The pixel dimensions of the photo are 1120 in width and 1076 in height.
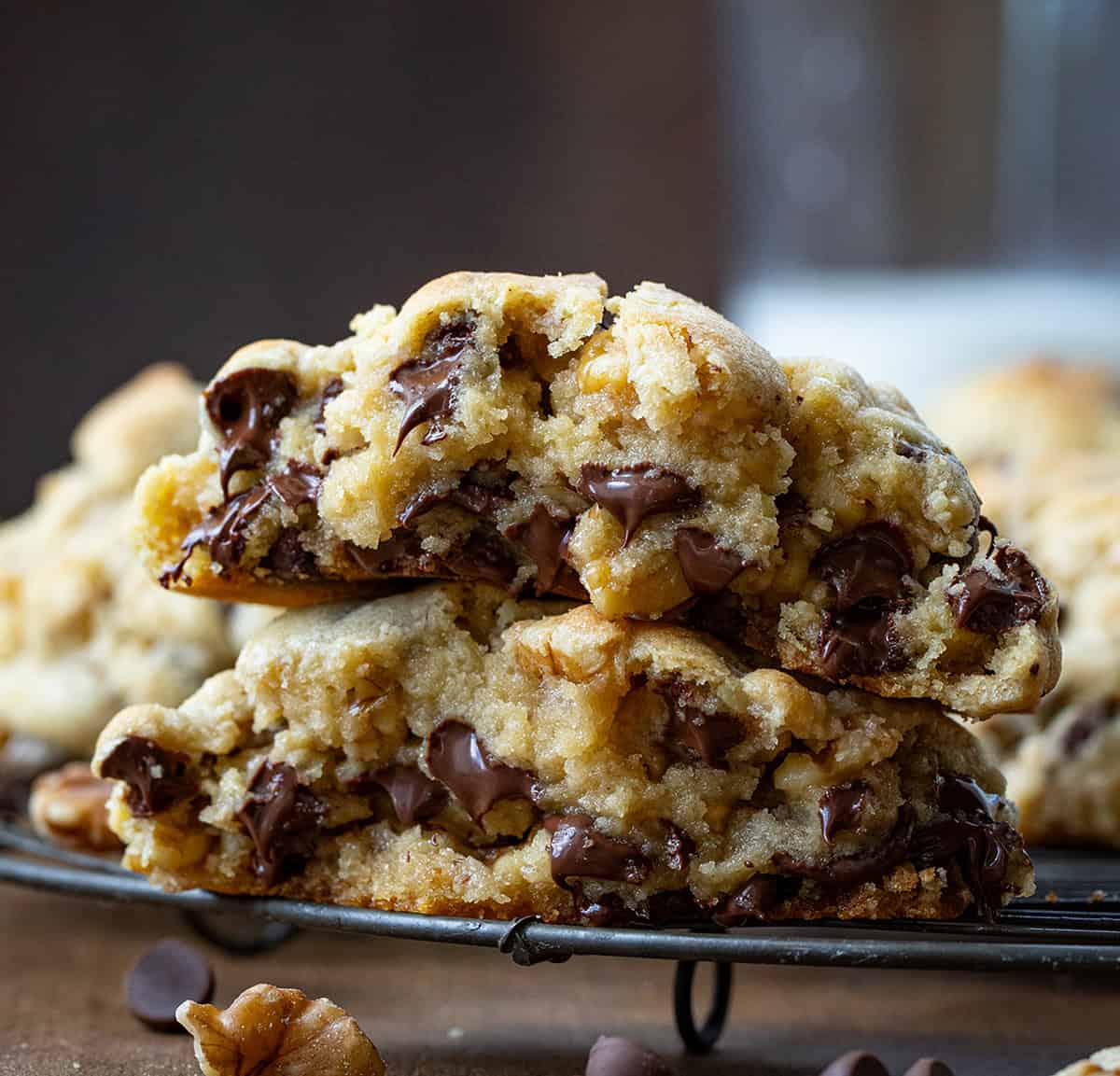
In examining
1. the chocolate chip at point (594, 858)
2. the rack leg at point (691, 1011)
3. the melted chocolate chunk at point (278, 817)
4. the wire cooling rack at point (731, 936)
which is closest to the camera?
the wire cooling rack at point (731, 936)

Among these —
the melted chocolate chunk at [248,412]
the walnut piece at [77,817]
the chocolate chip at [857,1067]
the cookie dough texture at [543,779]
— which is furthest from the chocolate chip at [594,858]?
the walnut piece at [77,817]

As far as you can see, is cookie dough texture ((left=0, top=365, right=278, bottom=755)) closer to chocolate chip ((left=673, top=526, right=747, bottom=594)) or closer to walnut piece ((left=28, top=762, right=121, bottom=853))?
walnut piece ((left=28, top=762, right=121, bottom=853))

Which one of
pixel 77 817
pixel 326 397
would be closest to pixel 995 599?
pixel 326 397

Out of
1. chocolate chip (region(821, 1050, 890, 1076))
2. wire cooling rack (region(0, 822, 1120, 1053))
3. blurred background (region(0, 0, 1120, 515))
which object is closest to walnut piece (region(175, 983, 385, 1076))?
wire cooling rack (region(0, 822, 1120, 1053))

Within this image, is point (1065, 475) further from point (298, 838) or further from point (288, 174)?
point (288, 174)

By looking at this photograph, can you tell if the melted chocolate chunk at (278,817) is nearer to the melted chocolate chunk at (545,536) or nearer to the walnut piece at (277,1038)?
the walnut piece at (277,1038)

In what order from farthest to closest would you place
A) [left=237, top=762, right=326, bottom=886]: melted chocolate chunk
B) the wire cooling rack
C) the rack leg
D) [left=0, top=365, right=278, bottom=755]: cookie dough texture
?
[left=0, top=365, right=278, bottom=755]: cookie dough texture < the rack leg < [left=237, top=762, right=326, bottom=886]: melted chocolate chunk < the wire cooling rack
